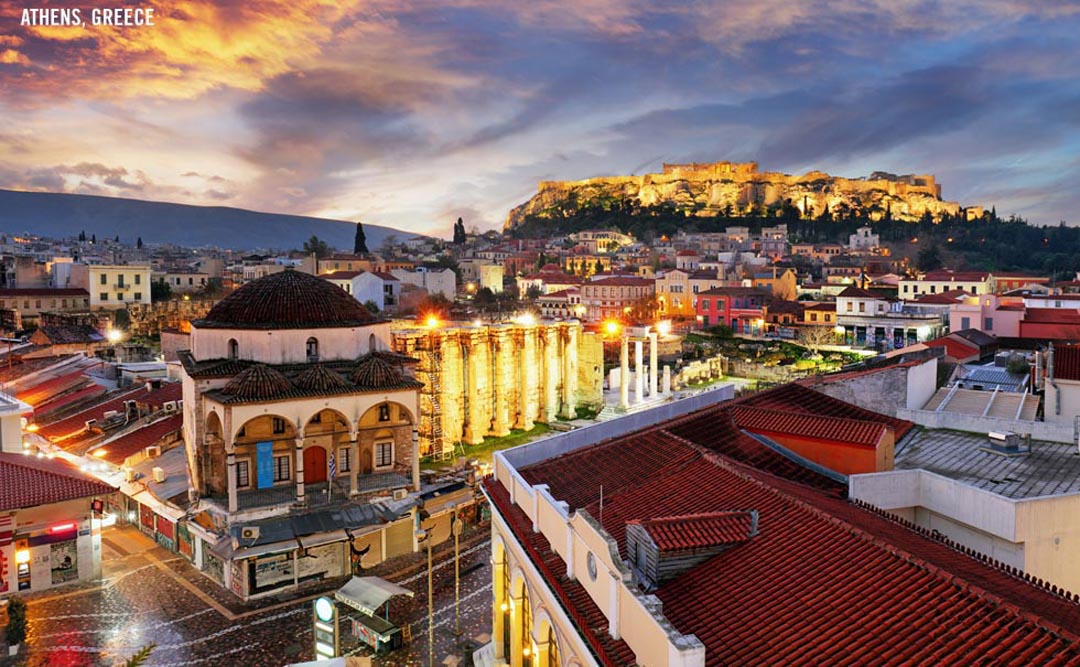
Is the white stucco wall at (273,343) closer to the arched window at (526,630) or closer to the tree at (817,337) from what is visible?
the arched window at (526,630)

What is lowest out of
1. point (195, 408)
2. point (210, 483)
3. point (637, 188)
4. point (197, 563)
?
point (197, 563)

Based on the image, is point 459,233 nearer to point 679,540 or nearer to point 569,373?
point 569,373

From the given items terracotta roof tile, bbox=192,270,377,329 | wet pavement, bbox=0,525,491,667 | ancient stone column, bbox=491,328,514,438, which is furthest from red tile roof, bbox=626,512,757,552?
ancient stone column, bbox=491,328,514,438

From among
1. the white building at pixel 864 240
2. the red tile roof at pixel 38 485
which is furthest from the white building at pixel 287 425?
the white building at pixel 864 240

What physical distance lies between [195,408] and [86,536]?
5.18 m

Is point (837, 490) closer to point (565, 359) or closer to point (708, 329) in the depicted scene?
point (565, 359)

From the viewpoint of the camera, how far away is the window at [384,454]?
29391 mm

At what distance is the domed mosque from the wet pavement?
279 cm

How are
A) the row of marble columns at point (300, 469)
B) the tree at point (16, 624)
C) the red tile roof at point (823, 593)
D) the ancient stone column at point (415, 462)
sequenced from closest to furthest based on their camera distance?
the red tile roof at point (823, 593) → the tree at point (16, 624) → the row of marble columns at point (300, 469) → the ancient stone column at point (415, 462)

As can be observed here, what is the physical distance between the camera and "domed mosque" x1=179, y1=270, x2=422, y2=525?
25656mm

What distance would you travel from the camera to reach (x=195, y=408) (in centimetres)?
2680

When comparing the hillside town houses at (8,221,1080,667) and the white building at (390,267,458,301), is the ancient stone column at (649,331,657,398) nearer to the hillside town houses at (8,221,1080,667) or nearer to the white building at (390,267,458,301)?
the hillside town houses at (8,221,1080,667)

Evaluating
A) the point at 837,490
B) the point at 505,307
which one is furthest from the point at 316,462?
the point at 505,307

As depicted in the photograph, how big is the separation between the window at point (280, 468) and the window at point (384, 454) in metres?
3.45
